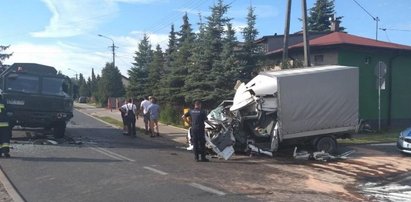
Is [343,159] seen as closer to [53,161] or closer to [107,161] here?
[107,161]

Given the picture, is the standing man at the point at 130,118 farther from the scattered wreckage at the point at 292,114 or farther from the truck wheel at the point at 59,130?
the scattered wreckage at the point at 292,114

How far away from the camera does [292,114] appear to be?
1511cm

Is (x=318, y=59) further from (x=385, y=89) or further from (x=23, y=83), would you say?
(x=23, y=83)

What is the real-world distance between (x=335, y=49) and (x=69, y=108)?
14.5 meters

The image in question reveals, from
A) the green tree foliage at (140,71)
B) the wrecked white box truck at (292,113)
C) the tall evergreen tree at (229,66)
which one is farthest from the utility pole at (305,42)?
the green tree foliage at (140,71)

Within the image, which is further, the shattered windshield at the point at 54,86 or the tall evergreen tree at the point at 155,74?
the tall evergreen tree at the point at 155,74

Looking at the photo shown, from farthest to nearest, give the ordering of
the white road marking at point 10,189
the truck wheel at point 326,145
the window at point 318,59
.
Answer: the window at point 318,59 < the truck wheel at point 326,145 < the white road marking at point 10,189

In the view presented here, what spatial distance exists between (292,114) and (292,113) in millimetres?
30

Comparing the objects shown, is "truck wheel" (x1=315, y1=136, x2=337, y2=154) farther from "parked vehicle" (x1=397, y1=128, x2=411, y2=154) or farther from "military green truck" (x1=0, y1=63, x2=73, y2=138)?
"military green truck" (x1=0, y1=63, x2=73, y2=138)

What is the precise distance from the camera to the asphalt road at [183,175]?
9102mm

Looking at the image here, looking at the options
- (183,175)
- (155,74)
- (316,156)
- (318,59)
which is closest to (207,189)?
(183,175)

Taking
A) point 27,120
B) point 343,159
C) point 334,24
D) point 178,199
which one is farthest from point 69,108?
point 334,24

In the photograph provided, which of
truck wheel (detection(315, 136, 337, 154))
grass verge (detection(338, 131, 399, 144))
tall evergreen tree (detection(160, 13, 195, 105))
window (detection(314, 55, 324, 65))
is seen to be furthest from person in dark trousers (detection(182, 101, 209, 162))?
tall evergreen tree (detection(160, 13, 195, 105))

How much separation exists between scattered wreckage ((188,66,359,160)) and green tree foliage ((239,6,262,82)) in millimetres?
10100
